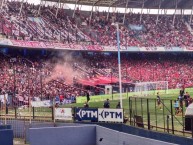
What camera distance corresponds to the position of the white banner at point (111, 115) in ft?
84.9

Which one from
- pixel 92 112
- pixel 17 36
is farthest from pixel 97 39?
pixel 92 112

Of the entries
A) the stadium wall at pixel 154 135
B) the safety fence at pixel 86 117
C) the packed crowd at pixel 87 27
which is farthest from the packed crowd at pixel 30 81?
the stadium wall at pixel 154 135

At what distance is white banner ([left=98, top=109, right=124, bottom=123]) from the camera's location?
1018 inches

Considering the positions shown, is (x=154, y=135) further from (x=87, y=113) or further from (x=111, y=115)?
(x=87, y=113)

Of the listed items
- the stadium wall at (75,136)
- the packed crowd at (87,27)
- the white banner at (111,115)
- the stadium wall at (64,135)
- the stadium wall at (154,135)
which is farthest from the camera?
the packed crowd at (87,27)

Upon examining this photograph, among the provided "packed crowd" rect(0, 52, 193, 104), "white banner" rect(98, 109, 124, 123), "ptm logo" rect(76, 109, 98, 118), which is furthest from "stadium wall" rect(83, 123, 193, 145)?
"packed crowd" rect(0, 52, 193, 104)

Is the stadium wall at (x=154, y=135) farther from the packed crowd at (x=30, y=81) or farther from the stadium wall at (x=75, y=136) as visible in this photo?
the packed crowd at (x=30, y=81)

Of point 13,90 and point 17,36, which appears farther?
point 17,36

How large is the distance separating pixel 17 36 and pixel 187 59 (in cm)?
3506

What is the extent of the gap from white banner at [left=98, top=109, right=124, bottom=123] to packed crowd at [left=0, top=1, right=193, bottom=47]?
25.5 m

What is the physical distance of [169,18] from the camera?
257ft

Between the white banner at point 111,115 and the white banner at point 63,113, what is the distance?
8.51 ft

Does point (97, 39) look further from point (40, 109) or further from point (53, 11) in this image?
point (40, 109)

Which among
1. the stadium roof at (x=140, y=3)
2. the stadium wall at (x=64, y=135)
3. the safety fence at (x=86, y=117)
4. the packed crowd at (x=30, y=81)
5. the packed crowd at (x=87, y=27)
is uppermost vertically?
the stadium roof at (x=140, y=3)
